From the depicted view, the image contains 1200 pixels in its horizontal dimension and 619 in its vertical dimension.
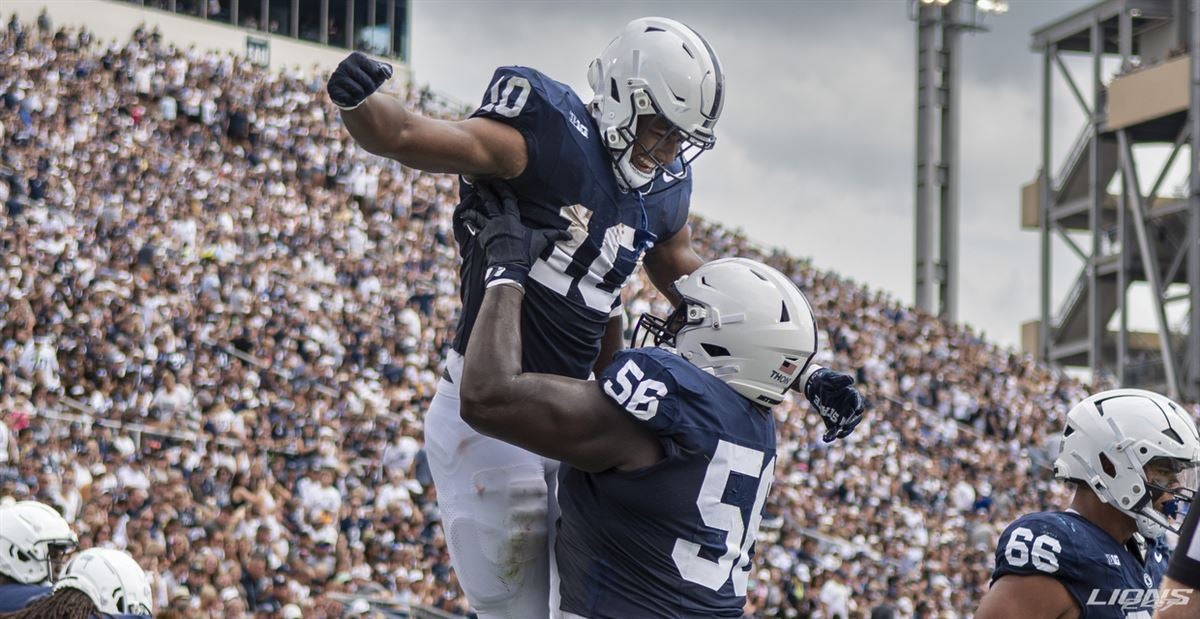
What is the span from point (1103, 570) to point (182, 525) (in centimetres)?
938

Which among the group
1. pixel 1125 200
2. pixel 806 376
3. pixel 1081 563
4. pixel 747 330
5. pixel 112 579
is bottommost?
pixel 112 579

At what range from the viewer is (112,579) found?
4.84 m

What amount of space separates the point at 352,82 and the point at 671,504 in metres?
1.28

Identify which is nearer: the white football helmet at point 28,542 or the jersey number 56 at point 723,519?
the jersey number 56 at point 723,519

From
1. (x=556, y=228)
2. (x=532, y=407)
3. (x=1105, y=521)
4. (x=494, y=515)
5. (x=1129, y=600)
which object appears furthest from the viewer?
(x=1105, y=521)

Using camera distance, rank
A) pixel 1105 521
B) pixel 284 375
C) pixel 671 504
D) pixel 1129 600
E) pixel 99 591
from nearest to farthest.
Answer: pixel 671 504
pixel 1129 600
pixel 1105 521
pixel 99 591
pixel 284 375

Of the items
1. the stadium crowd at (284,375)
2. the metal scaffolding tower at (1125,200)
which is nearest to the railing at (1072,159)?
the metal scaffolding tower at (1125,200)

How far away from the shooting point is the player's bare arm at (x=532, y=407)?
379cm

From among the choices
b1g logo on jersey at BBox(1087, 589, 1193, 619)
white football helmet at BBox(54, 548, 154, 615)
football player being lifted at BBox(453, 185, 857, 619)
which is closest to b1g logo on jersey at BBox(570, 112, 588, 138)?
football player being lifted at BBox(453, 185, 857, 619)

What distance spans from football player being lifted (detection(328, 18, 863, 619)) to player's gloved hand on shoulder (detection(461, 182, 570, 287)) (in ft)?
0.14

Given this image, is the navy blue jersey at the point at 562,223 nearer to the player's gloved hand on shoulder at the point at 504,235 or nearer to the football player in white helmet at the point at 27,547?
the player's gloved hand on shoulder at the point at 504,235

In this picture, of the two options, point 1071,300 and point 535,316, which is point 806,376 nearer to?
point 535,316

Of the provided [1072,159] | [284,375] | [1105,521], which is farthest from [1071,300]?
[1105,521]

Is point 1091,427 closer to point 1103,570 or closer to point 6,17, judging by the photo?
point 1103,570
